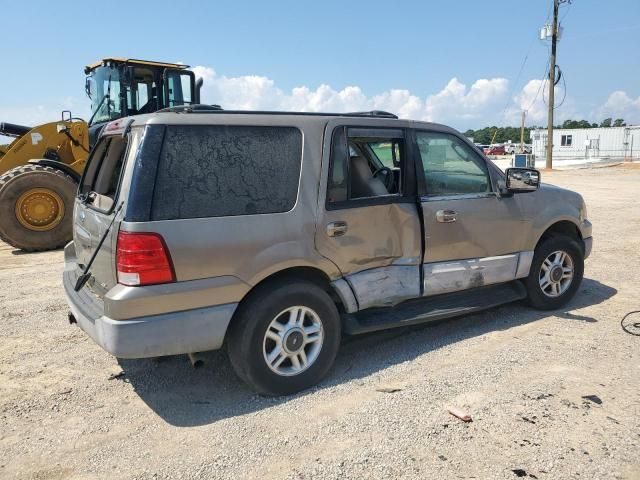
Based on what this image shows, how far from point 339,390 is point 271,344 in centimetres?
60

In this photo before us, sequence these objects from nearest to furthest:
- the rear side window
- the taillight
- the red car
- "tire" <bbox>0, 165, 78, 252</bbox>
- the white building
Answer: the taillight → the rear side window → "tire" <bbox>0, 165, 78, 252</bbox> → the white building → the red car

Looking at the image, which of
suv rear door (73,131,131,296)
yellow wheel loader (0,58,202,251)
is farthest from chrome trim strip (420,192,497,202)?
yellow wheel loader (0,58,202,251)

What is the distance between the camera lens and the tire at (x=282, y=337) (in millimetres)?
3508

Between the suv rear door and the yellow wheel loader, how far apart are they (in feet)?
17.7

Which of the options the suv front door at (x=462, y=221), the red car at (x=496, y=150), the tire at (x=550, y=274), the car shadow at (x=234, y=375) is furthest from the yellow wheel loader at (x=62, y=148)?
the red car at (x=496, y=150)

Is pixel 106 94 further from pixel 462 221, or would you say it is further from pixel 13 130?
pixel 462 221

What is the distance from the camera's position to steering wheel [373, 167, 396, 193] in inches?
176

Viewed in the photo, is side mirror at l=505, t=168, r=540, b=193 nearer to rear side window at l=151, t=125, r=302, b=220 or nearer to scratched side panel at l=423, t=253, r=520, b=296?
scratched side panel at l=423, t=253, r=520, b=296

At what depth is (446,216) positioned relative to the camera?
4508mm

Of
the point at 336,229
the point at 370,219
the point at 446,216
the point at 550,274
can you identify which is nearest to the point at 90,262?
the point at 336,229

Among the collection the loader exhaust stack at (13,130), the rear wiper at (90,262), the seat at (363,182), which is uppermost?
the loader exhaust stack at (13,130)

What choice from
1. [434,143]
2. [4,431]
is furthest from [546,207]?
[4,431]

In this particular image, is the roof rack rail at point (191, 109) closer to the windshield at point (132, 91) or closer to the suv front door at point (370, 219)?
the suv front door at point (370, 219)

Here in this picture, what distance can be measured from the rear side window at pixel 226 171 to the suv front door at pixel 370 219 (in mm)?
322
